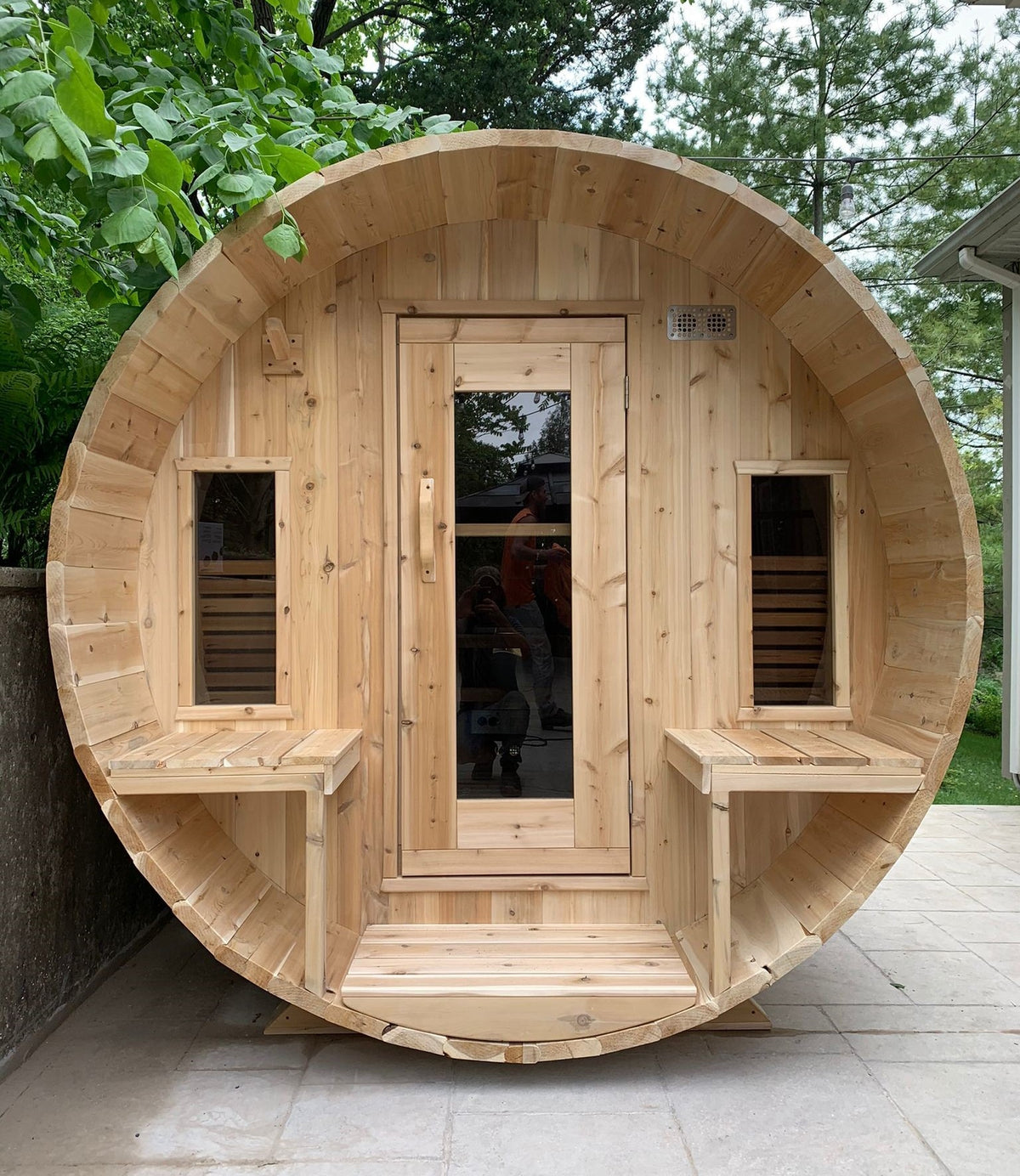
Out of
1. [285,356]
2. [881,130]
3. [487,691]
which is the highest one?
[881,130]

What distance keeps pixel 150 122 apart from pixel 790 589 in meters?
2.60

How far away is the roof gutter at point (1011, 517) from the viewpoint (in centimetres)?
605

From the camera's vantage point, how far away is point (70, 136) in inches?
87.7

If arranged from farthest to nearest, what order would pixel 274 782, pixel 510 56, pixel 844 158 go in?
1. pixel 844 158
2. pixel 510 56
3. pixel 274 782

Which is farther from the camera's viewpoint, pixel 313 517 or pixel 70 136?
pixel 313 517

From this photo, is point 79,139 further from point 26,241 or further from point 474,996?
point 474,996

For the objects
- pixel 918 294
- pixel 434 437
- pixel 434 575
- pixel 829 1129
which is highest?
pixel 918 294

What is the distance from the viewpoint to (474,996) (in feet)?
9.00

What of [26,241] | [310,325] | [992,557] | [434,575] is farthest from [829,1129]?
[992,557]

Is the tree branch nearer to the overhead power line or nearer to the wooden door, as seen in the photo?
the wooden door

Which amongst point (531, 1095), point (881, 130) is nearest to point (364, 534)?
point (531, 1095)

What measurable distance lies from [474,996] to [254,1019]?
94 cm

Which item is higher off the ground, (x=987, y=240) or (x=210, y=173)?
(x=987, y=240)

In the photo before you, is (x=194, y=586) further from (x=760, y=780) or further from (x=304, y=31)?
(x=304, y=31)
